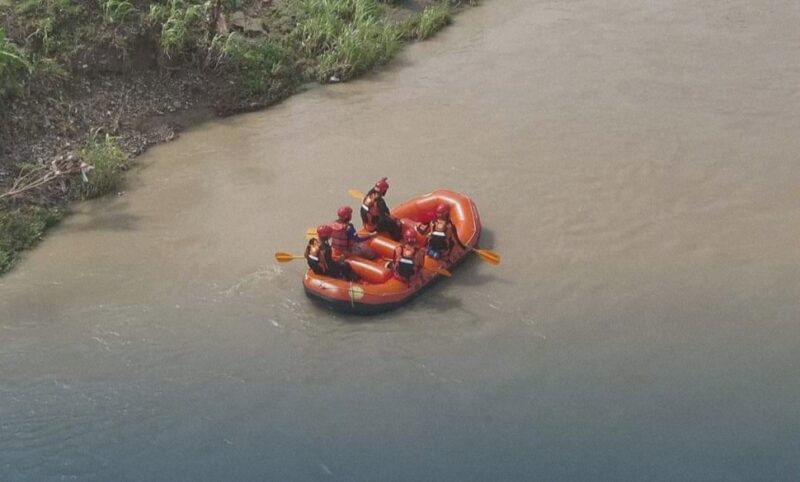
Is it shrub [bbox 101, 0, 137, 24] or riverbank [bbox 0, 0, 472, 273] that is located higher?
shrub [bbox 101, 0, 137, 24]

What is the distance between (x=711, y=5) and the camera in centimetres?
1339

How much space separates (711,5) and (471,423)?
9.19 meters

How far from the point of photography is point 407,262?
7.75 metres

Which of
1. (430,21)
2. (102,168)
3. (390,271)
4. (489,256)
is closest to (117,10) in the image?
(102,168)

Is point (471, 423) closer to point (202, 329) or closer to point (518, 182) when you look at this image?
point (202, 329)

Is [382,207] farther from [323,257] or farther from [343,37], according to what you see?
[343,37]

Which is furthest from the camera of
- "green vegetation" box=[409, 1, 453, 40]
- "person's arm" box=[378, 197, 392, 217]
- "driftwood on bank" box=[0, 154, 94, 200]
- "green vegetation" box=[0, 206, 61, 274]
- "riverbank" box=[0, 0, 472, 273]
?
"green vegetation" box=[409, 1, 453, 40]

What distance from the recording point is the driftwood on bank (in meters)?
9.16

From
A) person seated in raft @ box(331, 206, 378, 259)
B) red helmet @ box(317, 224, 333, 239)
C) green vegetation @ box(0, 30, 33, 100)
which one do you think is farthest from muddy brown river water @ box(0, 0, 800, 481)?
green vegetation @ box(0, 30, 33, 100)

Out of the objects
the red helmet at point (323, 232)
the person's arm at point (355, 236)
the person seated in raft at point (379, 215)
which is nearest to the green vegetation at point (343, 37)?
the person seated in raft at point (379, 215)

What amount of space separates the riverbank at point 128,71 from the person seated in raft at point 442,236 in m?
3.70

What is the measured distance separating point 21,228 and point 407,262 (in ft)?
12.7

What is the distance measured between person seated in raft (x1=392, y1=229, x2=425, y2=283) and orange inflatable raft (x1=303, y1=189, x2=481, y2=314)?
60mm

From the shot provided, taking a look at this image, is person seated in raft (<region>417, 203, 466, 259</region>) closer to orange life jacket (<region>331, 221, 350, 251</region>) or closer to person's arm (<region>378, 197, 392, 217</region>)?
person's arm (<region>378, 197, 392, 217</region>)
